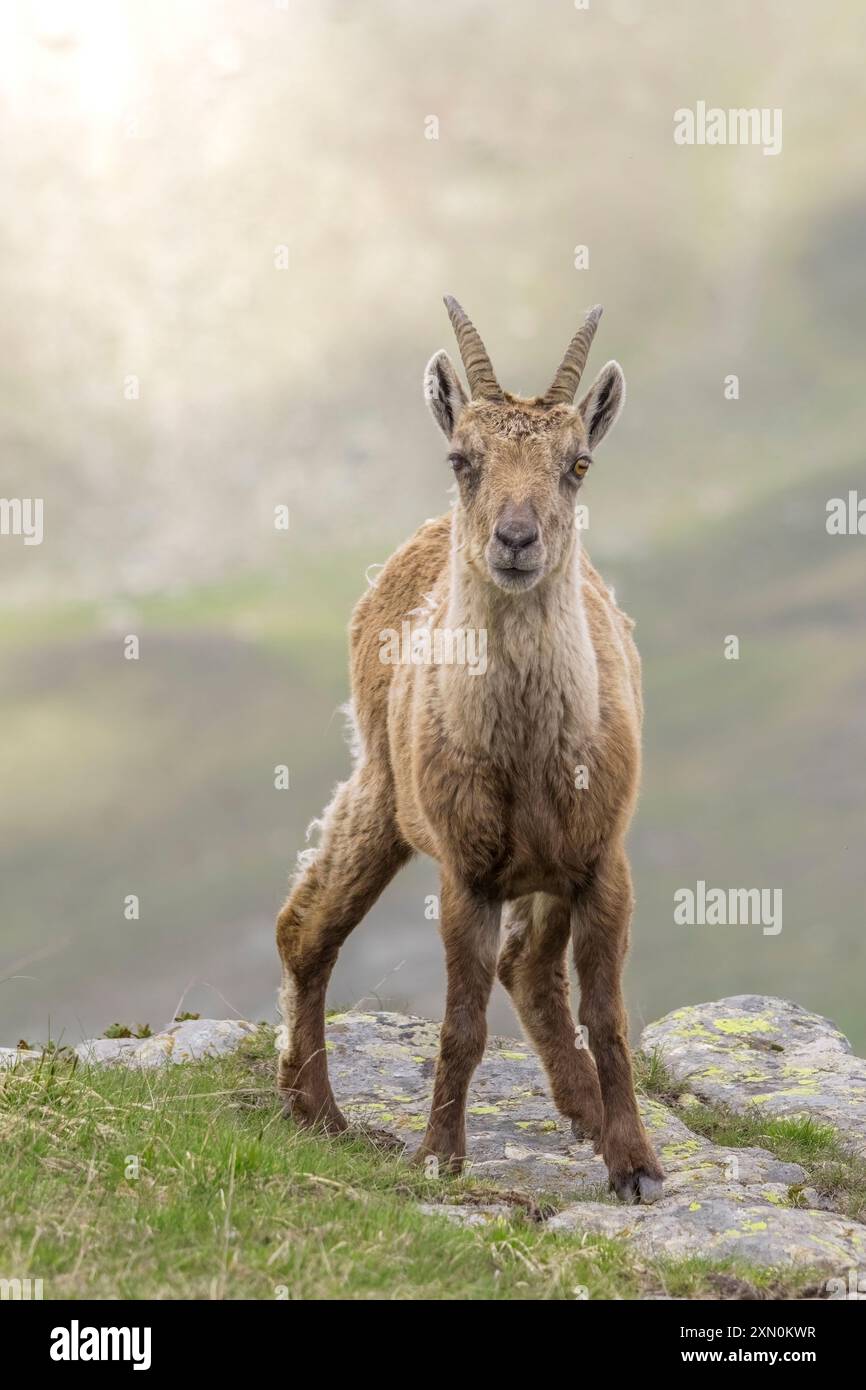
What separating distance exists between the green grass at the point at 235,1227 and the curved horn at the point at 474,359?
4093 millimetres

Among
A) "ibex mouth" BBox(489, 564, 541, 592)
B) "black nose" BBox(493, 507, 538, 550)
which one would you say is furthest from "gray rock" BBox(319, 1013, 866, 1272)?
"black nose" BBox(493, 507, 538, 550)

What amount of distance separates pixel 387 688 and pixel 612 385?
2464 millimetres

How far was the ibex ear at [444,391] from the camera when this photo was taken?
26.5ft

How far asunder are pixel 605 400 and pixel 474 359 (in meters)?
0.79

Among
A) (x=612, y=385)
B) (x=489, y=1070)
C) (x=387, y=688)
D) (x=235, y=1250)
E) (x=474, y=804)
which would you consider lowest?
(x=235, y=1250)

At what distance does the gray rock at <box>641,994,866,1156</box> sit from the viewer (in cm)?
1020

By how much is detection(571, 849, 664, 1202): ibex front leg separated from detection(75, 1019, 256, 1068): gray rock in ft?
10.7

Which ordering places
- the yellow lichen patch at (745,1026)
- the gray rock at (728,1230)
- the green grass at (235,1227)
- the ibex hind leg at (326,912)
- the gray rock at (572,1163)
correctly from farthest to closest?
the yellow lichen patch at (745,1026) → the ibex hind leg at (326,912) → the gray rock at (572,1163) → the gray rock at (728,1230) → the green grass at (235,1227)

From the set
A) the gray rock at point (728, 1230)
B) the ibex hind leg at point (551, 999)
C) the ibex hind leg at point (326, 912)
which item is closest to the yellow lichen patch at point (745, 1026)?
the ibex hind leg at point (551, 999)

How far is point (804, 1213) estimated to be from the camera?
701cm

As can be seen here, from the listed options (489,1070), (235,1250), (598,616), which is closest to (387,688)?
(598,616)

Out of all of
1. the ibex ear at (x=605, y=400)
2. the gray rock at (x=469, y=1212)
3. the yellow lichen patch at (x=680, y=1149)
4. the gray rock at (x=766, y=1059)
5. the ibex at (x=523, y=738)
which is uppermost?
the ibex ear at (x=605, y=400)

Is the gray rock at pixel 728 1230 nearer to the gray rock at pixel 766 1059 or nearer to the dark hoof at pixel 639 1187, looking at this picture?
the dark hoof at pixel 639 1187
